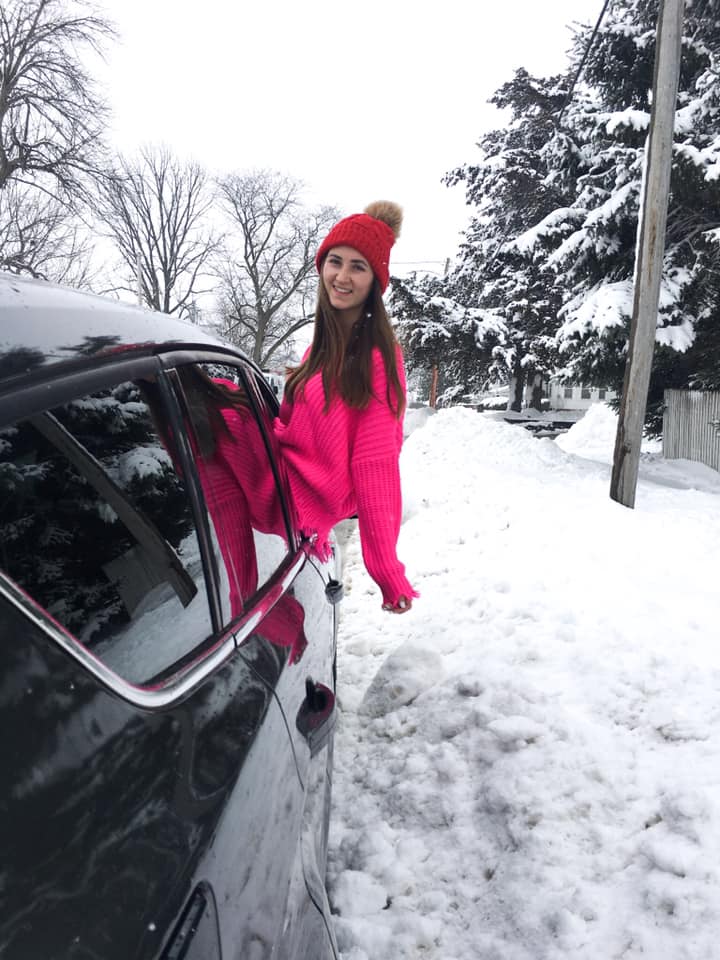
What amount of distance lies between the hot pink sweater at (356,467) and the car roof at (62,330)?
2.99 feet

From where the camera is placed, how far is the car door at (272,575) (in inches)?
53.5

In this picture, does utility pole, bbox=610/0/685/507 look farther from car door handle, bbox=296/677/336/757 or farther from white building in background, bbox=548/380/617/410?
white building in background, bbox=548/380/617/410

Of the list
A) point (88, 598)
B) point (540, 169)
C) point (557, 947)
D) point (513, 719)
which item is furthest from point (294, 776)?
point (540, 169)

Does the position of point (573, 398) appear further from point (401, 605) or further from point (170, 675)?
point (170, 675)

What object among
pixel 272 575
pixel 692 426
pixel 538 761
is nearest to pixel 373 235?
pixel 272 575

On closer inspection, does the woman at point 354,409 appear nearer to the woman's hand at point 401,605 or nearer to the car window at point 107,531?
the woman's hand at point 401,605

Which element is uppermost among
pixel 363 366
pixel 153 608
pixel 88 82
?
pixel 88 82

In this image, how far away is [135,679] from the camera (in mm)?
935

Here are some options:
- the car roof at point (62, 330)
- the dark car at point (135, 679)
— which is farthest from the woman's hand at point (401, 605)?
the car roof at point (62, 330)

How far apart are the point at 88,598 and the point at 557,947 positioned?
2.00 m

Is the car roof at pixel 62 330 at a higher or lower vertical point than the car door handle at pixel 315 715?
higher

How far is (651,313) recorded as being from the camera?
7480mm

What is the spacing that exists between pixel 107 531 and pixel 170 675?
25 cm

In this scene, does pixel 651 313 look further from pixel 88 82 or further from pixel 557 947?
pixel 88 82
